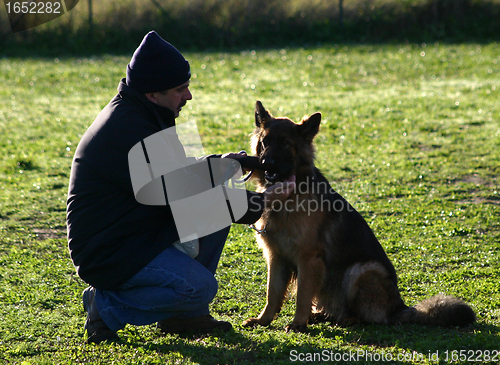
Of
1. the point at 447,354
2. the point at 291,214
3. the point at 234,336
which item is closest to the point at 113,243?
the point at 234,336

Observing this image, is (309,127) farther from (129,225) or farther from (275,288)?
(129,225)

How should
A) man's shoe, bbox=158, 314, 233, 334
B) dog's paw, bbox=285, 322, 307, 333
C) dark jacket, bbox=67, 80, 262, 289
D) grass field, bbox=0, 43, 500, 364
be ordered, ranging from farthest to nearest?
dog's paw, bbox=285, 322, 307, 333 → man's shoe, bbox=158, 314, 233, 334 → grass field, bbox=0, 43, 500, 364 → dark jacket, bbox=67, 80, 262, 289

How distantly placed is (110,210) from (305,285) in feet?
5.78

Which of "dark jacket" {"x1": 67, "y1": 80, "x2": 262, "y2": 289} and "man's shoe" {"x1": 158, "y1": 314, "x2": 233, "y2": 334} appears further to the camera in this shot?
"man's shoe" {"x1": 158, "y1": 314, "x2": 233, "y2": 334}

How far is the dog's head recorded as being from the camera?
14.7 ft

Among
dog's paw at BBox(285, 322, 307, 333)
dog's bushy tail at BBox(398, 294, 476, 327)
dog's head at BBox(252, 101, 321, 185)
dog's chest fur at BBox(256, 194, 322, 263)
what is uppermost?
dog's head at BBox(252, 101, 321, 185)

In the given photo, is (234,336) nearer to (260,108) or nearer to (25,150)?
(260,108)

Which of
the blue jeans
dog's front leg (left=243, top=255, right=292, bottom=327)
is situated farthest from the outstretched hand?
the blue jeans

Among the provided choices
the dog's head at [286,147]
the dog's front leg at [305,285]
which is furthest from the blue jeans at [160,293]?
the dog's head at [286,147]

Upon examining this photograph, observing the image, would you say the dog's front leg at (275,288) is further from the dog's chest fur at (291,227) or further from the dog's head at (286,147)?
the dog's head at (286,147)

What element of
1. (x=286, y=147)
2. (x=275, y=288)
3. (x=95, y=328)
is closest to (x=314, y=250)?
(x=275, y=288)

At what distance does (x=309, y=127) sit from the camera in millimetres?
4547

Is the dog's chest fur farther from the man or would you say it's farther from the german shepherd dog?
the man

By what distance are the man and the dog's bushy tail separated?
1.60 meters
